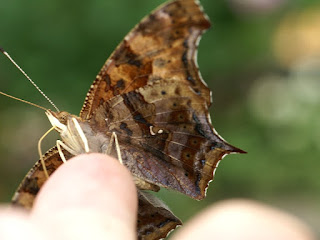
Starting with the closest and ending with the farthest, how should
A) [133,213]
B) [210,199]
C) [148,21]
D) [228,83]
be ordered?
[133,213]
[148,21]
[210,199]
[228,83]

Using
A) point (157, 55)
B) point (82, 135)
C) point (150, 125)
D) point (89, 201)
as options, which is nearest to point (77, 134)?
point (82, 135)

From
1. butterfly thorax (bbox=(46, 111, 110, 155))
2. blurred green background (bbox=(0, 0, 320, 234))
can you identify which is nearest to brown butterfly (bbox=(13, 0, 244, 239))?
butterfly thorax (bbox=(46, 111, 110, 155))

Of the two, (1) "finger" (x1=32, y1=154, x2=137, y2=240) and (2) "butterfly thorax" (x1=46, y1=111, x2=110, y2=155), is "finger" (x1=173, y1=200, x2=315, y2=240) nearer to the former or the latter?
(1) "finger" (x1=32, y1=154, x2=137, y2=240)

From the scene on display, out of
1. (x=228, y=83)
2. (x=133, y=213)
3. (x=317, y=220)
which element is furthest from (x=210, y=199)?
(x=133, y=213)

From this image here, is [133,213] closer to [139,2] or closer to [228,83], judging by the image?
[139,2]

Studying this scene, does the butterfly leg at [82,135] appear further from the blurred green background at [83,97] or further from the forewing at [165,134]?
the blurred green background at [83,97]

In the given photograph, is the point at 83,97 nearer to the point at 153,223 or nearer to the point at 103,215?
the point at 153,223
